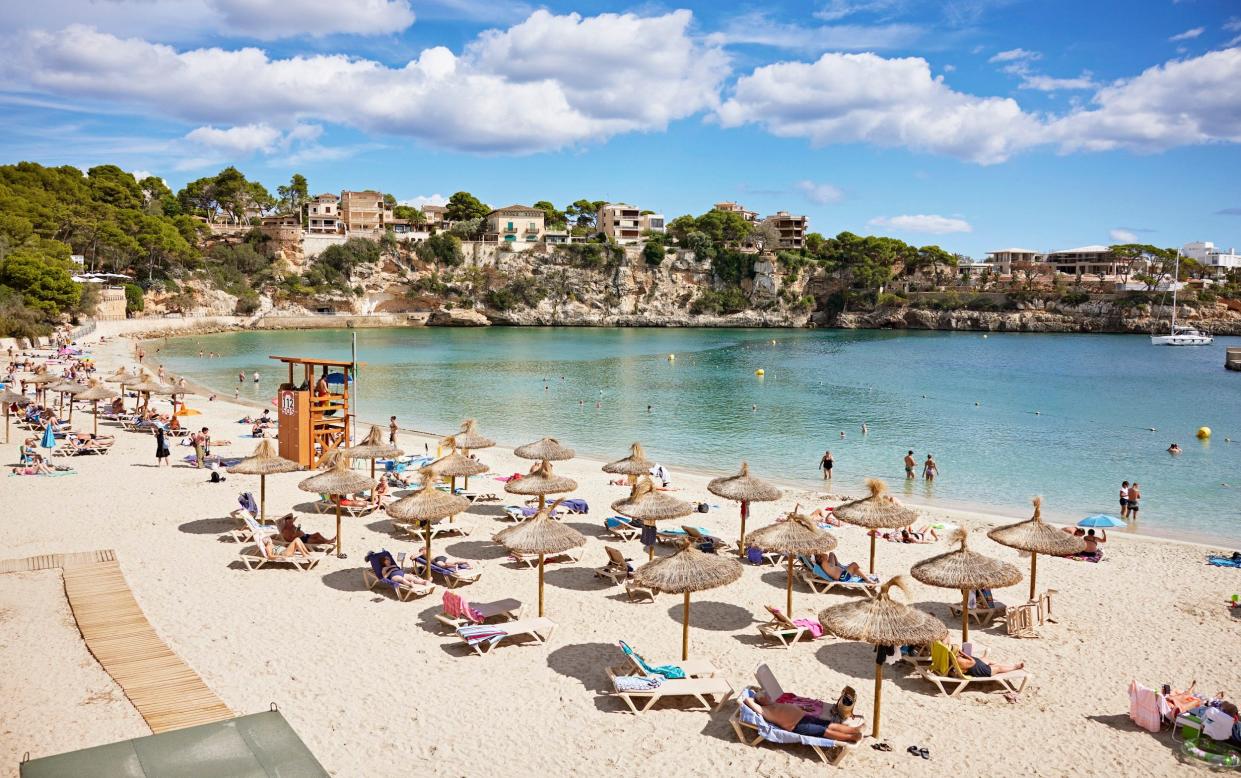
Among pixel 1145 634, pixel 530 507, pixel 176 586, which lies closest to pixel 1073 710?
pixel 1145 634

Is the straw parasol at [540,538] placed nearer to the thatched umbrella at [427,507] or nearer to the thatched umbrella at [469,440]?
the thatched umbrella at [427,507]

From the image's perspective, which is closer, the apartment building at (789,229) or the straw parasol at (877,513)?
the straw parasol at (877,513)

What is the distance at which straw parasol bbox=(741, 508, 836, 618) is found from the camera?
383 inches

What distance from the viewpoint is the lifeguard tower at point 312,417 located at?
1667cm

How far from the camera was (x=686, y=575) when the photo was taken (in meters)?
8.31

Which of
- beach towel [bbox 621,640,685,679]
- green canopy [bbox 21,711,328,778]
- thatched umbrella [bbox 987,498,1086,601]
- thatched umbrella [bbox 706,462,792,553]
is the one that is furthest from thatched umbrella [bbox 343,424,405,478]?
thatched umbrella [bbox 987,498,1086,601]

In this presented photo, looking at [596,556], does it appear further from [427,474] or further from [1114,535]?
[1114,535]

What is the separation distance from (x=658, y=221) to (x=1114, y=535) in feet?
310

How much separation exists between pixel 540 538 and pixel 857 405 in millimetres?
27714

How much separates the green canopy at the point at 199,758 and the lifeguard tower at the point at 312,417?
11.7 m

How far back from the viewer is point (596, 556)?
1256 cm

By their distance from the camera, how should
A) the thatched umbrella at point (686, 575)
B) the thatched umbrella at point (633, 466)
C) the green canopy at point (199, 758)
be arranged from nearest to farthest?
the green canopy at point (199, 758)
the thatched umbrella at point (686, 575)
the thatched umbrella at point (633, 466)

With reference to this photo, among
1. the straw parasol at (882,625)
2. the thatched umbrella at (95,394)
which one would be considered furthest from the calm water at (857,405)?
the straw parasol at (882,625)

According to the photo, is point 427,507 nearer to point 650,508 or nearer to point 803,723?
point 650,508
